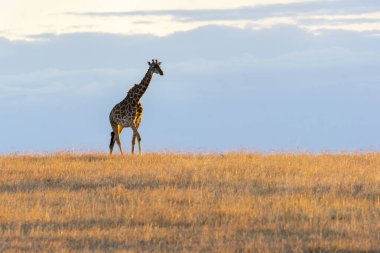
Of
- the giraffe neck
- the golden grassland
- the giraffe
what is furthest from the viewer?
the giraffe neck

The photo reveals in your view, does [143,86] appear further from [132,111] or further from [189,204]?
[189,204]

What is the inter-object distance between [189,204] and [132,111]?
9.94m

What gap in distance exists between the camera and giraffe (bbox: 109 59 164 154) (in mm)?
25078

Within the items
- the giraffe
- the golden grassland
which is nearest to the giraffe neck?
the giraffe

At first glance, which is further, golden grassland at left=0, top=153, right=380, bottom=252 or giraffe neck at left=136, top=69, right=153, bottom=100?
giraffe neck at left=136, top=69, right=153, bottom=100

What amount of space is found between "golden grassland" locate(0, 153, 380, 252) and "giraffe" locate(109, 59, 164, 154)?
5.21 feet

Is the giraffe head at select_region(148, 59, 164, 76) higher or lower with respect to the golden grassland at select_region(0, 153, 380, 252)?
higher

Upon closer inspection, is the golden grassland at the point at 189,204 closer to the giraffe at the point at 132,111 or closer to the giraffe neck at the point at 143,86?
the giraffe at the point at 132,111

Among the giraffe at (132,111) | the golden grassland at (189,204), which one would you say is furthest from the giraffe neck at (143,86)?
the golden grassland at (189,204)

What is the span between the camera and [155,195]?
1672 centimetres

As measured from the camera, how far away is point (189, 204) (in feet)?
51.1

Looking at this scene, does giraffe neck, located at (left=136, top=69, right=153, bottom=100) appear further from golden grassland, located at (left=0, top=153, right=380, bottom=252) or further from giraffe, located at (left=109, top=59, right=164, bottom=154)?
golden grassland, located at (left=0, top=153, right=380, bottom=252)

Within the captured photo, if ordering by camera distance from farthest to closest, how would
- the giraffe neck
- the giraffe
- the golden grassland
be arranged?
the giraffe neck < the giraffe < the golden grassland

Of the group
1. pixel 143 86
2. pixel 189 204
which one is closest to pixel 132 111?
pixel 143 86
